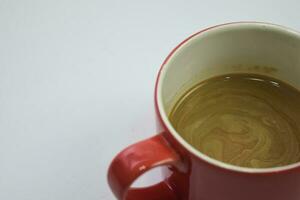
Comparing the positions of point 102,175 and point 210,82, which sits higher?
point 210,82

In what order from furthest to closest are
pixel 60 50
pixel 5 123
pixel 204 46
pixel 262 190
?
1. pixel 60 50
2. pixel 5 123
3. pixel 204 46
4. pixel 262 190

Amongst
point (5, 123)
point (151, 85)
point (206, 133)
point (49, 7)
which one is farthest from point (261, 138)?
point (49, 7)

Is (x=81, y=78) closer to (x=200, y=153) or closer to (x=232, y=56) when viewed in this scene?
(x=232, y=56)

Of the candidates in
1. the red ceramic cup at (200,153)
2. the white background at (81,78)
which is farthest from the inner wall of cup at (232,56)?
the white background at (81,78)

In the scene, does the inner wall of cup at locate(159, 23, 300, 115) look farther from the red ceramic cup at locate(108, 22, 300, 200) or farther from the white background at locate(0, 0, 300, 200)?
the white background at locate(0, 0, 300, 200)

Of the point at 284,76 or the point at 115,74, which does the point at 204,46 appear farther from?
the point at 115,74

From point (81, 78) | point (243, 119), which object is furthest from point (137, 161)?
point (81, 78)
